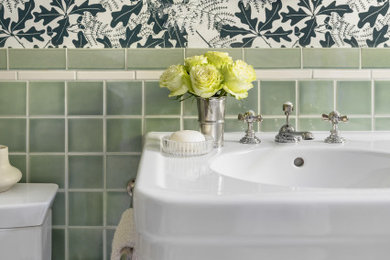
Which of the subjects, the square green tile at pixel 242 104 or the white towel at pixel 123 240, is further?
the square green tile at pixel 242 104

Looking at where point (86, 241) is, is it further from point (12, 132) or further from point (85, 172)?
point (12, 132)

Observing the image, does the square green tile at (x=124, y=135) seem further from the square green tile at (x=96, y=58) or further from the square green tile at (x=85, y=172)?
the square green tile at (x=96, y=58)

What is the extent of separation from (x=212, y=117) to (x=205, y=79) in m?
0.12

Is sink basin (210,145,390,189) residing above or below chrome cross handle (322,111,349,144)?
below

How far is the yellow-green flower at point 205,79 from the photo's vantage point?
96 cm

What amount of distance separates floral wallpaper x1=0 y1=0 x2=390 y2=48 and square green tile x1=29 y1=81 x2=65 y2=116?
113mm

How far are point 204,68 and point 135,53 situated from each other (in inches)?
13.1

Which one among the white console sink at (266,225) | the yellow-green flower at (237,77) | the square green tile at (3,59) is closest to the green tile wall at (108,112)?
the square green tile at (3,59)

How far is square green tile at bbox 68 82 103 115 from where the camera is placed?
4.05 feet

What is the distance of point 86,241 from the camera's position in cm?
127

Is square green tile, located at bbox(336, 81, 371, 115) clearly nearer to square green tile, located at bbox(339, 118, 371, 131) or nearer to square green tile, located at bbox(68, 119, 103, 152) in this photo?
square green tile, located at bbox(339, 118, 371, 131)

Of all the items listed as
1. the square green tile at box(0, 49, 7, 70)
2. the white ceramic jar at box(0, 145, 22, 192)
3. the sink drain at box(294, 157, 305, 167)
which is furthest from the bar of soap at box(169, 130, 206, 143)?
the square green tile at box(0, 49, 7, 70)

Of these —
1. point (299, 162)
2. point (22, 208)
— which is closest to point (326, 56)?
point (299, 162)

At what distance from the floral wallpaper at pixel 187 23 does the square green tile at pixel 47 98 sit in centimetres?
11
